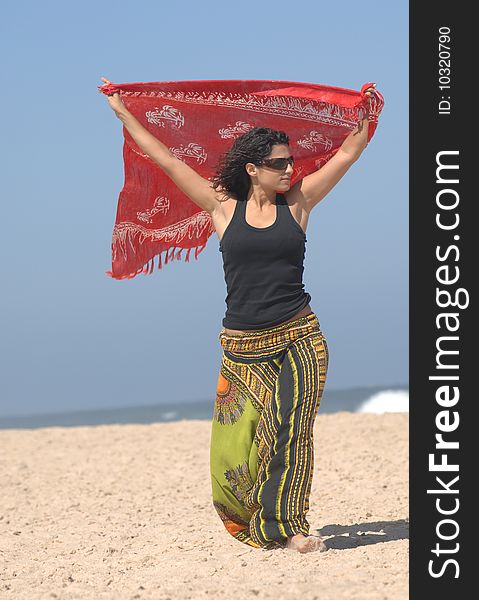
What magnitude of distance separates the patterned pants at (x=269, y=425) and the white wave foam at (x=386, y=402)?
108 ft

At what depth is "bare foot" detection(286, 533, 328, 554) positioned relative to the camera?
5688mm

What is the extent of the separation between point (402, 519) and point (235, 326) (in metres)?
2.20

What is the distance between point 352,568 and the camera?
5230 mm

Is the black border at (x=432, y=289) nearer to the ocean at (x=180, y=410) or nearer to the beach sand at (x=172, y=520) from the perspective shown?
the beach sand at (x=172, y=520)

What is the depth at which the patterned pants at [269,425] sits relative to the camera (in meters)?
5.80

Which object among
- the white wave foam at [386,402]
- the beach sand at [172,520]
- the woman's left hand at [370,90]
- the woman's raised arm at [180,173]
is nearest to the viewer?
the beach sand at [172,520]

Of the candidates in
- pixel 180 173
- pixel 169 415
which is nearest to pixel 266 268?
pixel 180 173

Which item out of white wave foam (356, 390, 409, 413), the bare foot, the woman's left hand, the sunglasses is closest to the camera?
the bare foot

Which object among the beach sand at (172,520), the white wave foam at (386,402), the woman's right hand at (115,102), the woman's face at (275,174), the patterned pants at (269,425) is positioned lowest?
the beach sand at (172,520)

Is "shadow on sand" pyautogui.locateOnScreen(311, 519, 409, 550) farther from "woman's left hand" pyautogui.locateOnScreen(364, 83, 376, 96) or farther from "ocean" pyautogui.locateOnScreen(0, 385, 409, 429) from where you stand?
"ocean" pyautogui.locateOnScreen(0, 385, 409, 429)

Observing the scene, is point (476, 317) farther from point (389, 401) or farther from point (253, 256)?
point (389, 401)

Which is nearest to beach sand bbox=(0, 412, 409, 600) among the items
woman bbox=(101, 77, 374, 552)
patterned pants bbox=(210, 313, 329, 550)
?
patterned pants bbox=(210, 313, 329, 550)

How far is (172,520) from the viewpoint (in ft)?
25.8

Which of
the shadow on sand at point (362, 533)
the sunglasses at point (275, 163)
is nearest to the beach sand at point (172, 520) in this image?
the shadow on sand at point (362, 533)
